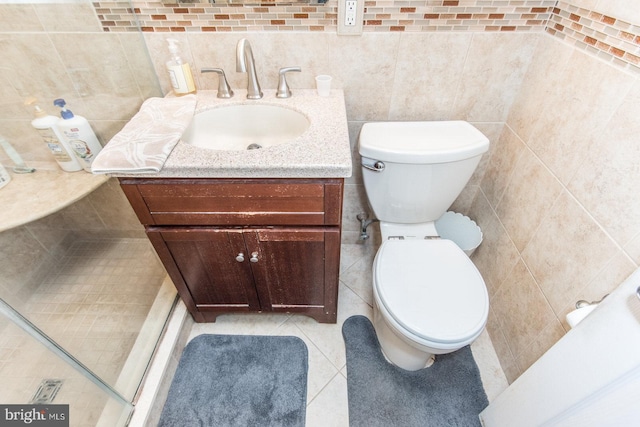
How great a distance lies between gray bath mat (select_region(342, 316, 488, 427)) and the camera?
1.10m

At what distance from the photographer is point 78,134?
45.2 inches

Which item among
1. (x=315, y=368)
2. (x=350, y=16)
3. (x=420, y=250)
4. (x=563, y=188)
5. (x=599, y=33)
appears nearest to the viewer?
(x=599, y=33)

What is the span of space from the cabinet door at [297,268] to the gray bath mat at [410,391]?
0.25 m

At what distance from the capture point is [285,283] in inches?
44.9

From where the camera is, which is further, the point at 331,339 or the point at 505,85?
the point at 331,339

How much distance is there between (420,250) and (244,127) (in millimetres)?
813

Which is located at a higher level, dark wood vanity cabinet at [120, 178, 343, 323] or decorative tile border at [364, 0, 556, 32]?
decorative tile border at [364, 0, 556, 32]

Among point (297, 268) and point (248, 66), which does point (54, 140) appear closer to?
point (248, 66)

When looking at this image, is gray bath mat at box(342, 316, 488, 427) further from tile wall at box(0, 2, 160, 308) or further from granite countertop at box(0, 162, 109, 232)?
granite countertop at box(0, 162, 109, 232)

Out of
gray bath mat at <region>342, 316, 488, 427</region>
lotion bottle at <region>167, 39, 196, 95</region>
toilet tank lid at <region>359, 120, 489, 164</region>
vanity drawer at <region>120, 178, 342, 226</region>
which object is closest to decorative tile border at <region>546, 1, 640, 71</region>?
toilet tank lid at <region>359, 120, 489, 164</region>

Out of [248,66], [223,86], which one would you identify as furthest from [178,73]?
[248,66]

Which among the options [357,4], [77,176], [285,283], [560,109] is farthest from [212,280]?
[560,109]

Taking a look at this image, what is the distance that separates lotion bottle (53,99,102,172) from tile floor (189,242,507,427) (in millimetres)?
838

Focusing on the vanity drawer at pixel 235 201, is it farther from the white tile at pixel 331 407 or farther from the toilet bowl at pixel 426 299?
the white tile at pixel 331 407
